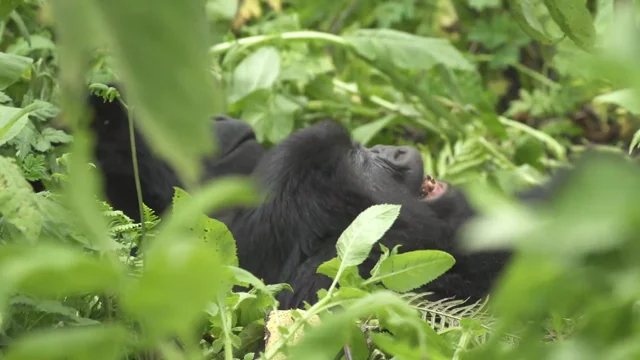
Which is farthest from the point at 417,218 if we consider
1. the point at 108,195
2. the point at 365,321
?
the point at 108,195

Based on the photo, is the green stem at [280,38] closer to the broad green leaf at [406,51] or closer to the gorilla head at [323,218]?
the broad green leaf at [406,51]

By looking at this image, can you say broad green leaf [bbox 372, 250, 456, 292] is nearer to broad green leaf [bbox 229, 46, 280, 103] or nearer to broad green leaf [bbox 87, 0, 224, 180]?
broad green leaf [bbox 87, 0, 224, 180]

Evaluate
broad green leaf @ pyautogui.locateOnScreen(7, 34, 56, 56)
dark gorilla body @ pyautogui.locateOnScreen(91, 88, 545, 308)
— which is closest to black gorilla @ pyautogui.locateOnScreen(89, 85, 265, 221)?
dark gorilla body @ pyautogui.locateOnScreen(91, 88, 545, 308)

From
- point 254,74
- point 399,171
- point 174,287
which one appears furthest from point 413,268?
A: point 254,74

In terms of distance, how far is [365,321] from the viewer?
1.99ft

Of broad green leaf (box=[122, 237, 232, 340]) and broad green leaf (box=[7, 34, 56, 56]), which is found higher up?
broad green leaf (box=[122, 237, 232, 340])

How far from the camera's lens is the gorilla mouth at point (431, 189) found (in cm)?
114

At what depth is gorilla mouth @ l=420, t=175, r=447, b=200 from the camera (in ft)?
3.74

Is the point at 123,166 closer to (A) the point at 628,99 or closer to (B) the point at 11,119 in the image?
(B) the point at 11,119

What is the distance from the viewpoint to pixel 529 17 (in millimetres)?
656

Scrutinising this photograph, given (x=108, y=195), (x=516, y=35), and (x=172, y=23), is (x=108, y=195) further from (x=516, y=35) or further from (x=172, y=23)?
(x=516, y=35)

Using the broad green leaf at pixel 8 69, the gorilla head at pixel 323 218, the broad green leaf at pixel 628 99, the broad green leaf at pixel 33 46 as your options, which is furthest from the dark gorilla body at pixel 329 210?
the broad green leaf at pixel 8 69

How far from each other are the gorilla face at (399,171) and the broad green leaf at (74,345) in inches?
31.6

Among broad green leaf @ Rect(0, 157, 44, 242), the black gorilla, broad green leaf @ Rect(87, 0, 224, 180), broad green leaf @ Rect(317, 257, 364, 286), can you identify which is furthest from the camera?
the black gorilla
